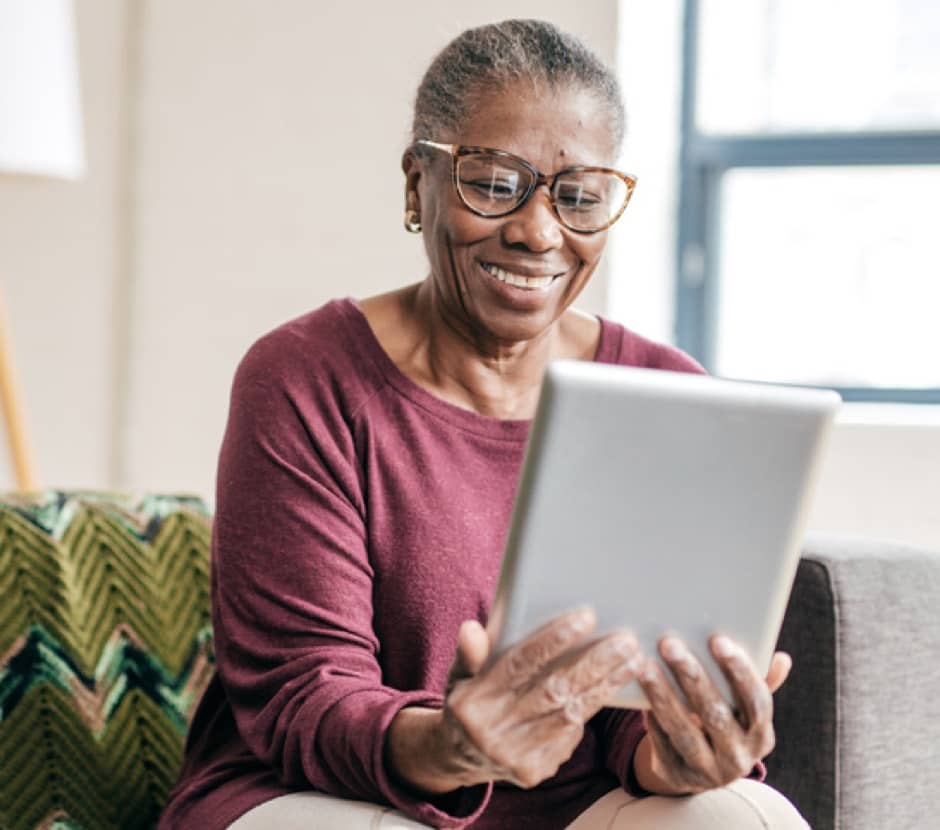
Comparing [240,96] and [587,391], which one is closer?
[587,391]

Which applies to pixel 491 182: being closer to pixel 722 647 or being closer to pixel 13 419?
pixel 722 647

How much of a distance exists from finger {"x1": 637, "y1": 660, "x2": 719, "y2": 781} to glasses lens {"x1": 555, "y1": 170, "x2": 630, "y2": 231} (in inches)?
17.6

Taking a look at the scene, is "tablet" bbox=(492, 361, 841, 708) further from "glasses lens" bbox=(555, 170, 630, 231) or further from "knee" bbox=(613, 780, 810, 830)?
"glasses lens" bbox=(555, 170, 630, 231)

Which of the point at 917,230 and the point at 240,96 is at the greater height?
the point at 240,96

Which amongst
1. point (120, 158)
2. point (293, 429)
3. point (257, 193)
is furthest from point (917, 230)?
point (293, 429)

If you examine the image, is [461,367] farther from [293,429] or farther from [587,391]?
[587,391]

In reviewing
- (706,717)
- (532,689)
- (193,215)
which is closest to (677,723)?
(706,717)

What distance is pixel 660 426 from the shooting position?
3.16ft

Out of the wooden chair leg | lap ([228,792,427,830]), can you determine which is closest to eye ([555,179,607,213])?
lap ([228,792,427,830])

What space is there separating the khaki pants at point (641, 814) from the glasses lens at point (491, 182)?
51cm

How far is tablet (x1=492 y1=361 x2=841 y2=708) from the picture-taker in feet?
3.12

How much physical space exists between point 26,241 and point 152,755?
1588 millimetres

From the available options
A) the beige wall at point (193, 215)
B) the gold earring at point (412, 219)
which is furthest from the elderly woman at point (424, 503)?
the beige wall at point (193, 215)

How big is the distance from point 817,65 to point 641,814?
1990mm
